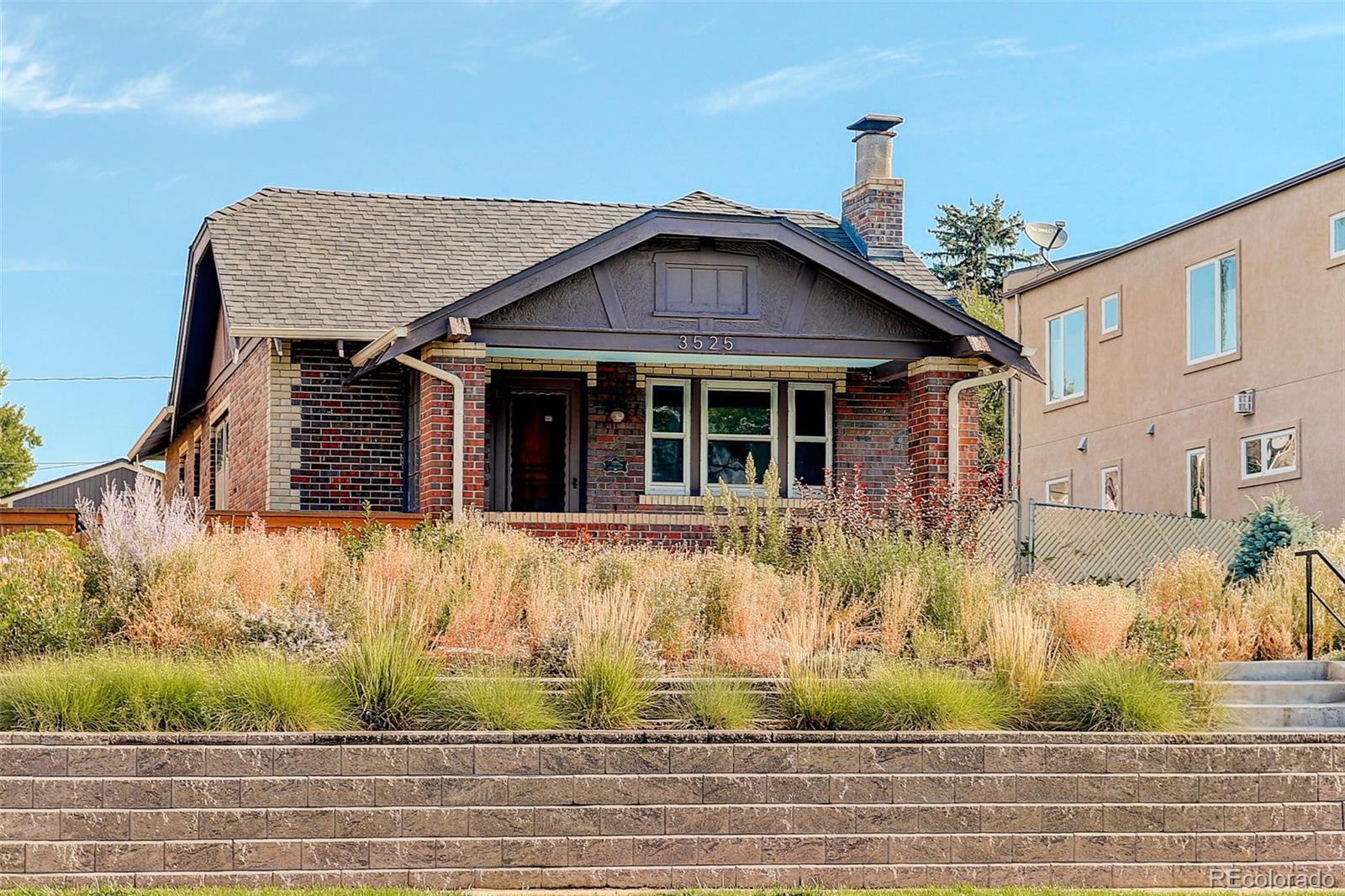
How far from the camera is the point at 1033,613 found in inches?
511

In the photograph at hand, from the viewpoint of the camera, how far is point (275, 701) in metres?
10.2

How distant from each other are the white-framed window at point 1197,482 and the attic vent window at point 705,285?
9.50 meters

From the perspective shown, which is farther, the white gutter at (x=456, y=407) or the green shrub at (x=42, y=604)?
the white gutter at (x=456, y=407)

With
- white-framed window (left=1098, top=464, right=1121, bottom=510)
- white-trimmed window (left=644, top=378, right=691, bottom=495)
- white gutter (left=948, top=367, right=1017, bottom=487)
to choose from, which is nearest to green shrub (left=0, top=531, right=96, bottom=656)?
white-trimmed window (left=644, top=378, right=691, bottom=495)

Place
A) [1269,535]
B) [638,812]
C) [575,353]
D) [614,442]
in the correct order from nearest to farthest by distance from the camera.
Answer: [638,812] → [1269,535] → [575,353] → [614,442]

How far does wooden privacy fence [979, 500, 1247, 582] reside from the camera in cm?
1819

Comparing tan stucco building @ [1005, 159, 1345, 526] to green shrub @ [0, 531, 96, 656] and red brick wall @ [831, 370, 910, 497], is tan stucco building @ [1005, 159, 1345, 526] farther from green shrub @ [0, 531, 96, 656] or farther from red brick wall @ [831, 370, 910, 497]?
green shrub @ [0, 531, 96, 656]

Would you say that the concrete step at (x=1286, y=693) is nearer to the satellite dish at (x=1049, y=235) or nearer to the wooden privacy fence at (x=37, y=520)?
the wooden privacy fence at (x=37, y=520)

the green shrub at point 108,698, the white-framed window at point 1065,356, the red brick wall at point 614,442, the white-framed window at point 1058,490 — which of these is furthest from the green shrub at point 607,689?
the white-framed window at point 1058,490

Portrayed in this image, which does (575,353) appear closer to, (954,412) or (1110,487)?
(954,412)

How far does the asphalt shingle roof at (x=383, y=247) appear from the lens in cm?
2006

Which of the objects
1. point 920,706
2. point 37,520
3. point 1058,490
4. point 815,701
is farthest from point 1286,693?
point 1058,490

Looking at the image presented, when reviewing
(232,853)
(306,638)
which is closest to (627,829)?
(232,853)

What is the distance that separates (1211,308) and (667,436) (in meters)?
9.27
